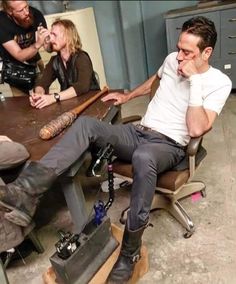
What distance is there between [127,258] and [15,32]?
1827mm

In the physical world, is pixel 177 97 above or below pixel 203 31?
below

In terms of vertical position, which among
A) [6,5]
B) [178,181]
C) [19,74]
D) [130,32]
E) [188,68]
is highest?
[6,5]

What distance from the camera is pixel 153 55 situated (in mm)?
3990

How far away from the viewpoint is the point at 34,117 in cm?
191

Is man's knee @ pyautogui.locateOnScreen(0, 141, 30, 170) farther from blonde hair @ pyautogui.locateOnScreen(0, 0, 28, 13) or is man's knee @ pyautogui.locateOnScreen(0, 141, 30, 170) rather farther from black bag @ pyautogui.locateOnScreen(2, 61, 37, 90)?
blonde hair @ pyautogui.locateOnScreen(0, 0, 28, 13)

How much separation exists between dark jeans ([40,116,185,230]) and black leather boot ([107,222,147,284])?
41 mm

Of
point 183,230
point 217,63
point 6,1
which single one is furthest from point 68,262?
point 217,63

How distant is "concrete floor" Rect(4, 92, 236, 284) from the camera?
1.59m

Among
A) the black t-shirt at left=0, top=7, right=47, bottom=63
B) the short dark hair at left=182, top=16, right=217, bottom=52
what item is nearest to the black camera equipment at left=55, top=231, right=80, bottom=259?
the short dark hair at left=182, top=16, right=217, bottom=52

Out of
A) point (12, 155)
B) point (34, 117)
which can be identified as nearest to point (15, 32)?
point (34, 117)

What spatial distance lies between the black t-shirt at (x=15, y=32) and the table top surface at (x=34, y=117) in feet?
1.67

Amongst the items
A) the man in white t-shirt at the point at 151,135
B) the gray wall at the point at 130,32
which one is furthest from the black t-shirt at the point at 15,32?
the gray wall at the point at 130,32

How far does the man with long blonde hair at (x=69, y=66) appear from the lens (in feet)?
6.81

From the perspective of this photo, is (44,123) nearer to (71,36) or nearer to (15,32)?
(71,36)
